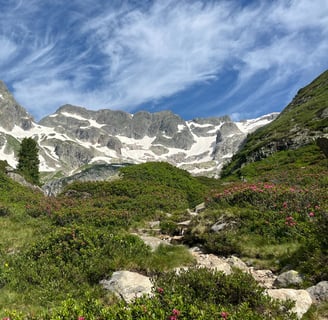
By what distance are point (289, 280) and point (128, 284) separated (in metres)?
4.57

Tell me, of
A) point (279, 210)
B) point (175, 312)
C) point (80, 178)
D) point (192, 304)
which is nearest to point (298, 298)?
point (192, 304)

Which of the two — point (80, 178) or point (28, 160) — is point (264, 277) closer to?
point (28, 160)

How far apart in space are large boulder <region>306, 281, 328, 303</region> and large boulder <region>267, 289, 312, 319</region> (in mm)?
199

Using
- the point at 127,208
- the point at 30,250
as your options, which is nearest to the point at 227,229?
the point at 30,250

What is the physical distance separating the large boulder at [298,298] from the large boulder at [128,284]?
126 inches

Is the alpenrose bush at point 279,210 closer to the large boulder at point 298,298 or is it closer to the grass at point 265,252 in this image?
the grass at point 265,252

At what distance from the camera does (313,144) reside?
5453cm

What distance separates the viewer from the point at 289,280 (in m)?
8.65

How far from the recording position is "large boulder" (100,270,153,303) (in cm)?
795

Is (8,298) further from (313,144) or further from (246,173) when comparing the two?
(313,144)

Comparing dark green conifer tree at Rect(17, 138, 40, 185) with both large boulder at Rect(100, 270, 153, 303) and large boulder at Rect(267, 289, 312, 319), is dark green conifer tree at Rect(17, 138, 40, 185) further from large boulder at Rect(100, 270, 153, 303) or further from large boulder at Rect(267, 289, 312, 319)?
large boulder at Rect(267, 289, 312, 319)

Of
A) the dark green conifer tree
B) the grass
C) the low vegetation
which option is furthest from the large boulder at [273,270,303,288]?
the dark green conifer tree

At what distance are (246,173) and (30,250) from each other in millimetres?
42260

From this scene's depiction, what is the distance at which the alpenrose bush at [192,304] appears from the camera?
541cm
